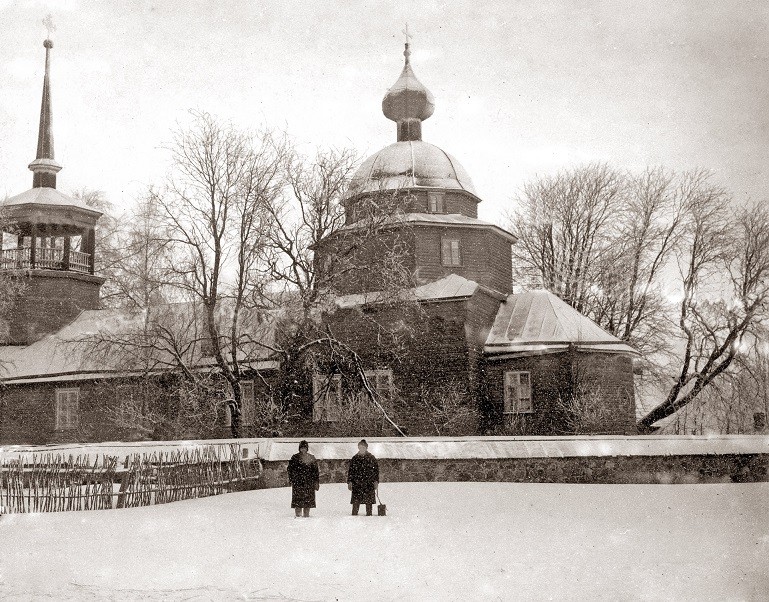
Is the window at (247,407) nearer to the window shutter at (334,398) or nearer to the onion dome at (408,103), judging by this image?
the window shutter at (334,398)

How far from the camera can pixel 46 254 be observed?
38.7 metres

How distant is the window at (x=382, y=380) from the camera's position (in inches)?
1200

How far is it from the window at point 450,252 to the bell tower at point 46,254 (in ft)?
46.7

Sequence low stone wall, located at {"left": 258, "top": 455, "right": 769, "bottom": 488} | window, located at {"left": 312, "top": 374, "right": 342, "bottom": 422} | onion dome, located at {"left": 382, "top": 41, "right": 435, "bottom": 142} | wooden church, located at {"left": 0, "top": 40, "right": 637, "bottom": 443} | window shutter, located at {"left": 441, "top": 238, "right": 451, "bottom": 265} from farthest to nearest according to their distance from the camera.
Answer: onion dome, located at {"left": 382, "top": 41, "right": 435, "bottom": 142} → window shutter, located at {"left": 441, "top": 238, "right": 451, "bottom": 265} → wooden church, located at {"left": 0, "top": 40, "right": 637, "bottom": 443} → window, located at {"left": 312, "top": 374, "right": 342, "bottom": 422} → low stone wall, located at {"left": 258, "top": 455, "right": 769, "bottom": 488}

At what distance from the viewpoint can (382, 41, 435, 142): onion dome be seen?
37938mm

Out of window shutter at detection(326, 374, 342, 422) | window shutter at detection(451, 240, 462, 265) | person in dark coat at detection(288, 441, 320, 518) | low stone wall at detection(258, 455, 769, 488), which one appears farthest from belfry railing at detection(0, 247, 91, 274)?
person in dark coat at detection(288, 441, 320, 518)

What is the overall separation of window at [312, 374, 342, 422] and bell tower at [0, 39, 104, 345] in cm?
1410

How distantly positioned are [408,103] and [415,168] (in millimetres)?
3548

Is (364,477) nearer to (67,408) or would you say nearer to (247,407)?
(247,407)

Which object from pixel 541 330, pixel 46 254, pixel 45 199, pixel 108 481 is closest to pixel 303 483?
pixel 108 481

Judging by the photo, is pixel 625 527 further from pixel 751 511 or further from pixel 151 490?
pixel 151 490

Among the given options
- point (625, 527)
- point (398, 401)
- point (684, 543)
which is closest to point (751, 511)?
point (625, 527)

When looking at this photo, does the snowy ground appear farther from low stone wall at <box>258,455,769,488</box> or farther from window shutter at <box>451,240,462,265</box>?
window shutter at <box>451,240,462,265</box>

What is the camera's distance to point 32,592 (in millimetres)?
9891
